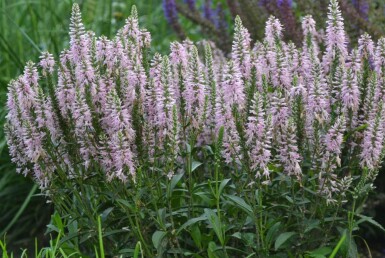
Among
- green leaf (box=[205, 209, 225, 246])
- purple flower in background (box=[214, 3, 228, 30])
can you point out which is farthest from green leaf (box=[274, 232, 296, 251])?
purple flower in background (box=[214, 3, 228, 30])

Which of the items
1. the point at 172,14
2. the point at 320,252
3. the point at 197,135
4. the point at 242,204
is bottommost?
the point at 320,252

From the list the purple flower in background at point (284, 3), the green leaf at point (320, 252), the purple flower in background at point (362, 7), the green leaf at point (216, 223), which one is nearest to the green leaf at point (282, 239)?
the green leaf at point (320, 252)

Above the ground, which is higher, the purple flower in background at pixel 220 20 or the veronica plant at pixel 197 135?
the purple flower in background at pixel 220 20

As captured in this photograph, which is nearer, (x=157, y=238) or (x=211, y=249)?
(x=157, y=238)

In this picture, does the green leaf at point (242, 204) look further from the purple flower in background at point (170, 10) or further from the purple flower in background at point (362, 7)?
the purple flower in background at point (170, 10)

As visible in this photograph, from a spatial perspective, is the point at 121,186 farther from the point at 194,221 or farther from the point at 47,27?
the point at 47,27

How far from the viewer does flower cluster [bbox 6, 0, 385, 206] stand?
126 inches

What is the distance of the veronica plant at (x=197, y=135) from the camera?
3.24m

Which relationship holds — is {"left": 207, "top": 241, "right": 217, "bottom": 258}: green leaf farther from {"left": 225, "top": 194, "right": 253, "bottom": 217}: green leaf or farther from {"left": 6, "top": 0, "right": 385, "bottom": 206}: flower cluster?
{"left": 6, "top": 0, "right": 385, "bottom": 206}: flower cluster

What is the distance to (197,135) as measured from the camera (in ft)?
11.7

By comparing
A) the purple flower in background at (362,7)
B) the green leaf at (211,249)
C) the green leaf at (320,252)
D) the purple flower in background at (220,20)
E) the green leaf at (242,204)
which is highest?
the purple flower in background at (220,20)

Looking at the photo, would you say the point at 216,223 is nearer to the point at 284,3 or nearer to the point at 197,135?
the point at 197,135

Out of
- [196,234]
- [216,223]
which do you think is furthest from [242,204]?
[196,234]

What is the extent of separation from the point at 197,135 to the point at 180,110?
0.72 feet
